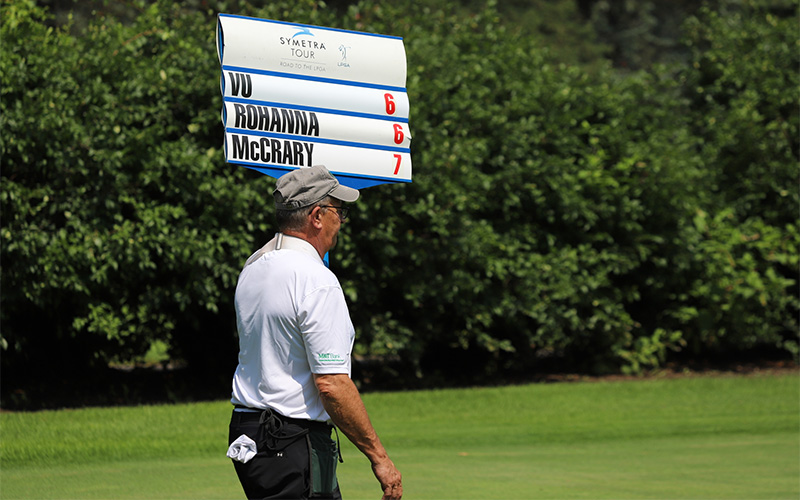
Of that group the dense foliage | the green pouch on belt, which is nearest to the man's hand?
the green pouch on belt

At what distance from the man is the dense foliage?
24.4 ft

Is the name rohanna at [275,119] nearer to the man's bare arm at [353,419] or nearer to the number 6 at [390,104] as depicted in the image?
the number 6 at [390,104]

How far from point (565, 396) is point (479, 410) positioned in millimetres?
1623

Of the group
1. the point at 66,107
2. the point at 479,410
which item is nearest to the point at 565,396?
the point at 479,410

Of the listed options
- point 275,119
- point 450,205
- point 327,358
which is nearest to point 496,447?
point 450,205

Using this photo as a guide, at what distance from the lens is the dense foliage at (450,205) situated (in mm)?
10945

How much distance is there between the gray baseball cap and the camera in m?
3.84

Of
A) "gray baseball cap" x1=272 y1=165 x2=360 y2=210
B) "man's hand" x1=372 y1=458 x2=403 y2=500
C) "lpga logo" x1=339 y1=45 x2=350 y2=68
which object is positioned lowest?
"man's hand" x1=372 y1=458 x2=403 y2=500

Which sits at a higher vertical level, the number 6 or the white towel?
the number 6

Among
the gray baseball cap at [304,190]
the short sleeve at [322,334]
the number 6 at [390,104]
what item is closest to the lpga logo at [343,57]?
the number 6 at [390,104]

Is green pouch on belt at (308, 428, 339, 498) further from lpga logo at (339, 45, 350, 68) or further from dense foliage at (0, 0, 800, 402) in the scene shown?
dense foliage at (0, 0, 800, 402)

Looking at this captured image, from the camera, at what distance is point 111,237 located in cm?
1082

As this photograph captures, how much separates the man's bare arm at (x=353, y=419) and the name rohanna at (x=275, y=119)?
181cm

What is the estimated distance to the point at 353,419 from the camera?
3607mm
